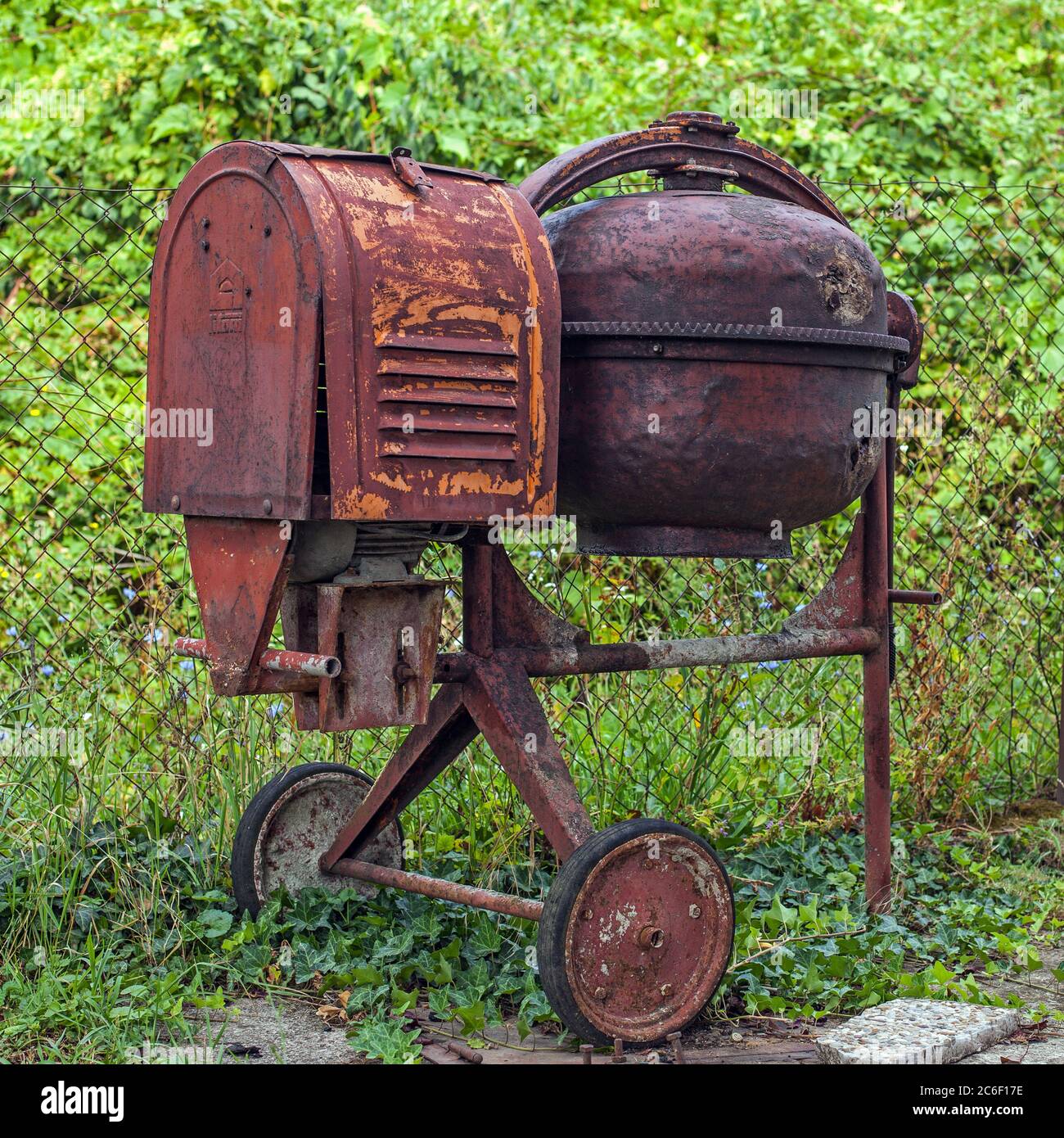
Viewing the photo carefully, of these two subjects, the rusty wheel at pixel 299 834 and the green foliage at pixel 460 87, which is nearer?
the rusty wheel at pixel 299 834

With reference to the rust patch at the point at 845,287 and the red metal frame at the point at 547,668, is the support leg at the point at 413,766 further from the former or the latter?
the rust patch at the point at 845,287

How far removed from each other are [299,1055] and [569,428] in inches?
53.2

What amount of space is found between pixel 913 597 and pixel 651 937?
51.0 inches

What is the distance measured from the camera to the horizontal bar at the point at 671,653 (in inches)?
114

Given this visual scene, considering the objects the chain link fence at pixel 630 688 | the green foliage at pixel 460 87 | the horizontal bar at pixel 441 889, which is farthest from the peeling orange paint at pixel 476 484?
the green foliage at pixel 460 87

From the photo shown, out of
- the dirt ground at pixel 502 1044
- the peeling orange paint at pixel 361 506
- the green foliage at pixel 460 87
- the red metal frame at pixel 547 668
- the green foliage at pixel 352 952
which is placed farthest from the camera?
the green foliage at pixel 460 87

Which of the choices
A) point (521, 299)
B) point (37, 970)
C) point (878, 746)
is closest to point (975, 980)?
point (878, 746)

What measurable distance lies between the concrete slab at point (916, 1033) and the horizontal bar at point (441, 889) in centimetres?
62

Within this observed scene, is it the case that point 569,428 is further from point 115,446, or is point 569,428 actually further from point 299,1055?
point 115,446

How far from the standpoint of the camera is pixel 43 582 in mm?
5086

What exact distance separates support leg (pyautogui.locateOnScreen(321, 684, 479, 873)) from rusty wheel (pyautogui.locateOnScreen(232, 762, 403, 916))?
8cm

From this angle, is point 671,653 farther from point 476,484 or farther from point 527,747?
point 476,484

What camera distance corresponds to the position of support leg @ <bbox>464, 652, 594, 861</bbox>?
2721 millimetres

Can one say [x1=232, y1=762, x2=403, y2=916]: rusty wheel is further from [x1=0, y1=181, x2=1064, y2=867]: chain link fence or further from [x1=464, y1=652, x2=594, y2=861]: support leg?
[x1=464, y1=652, x2=594, y2=861]: support leg
